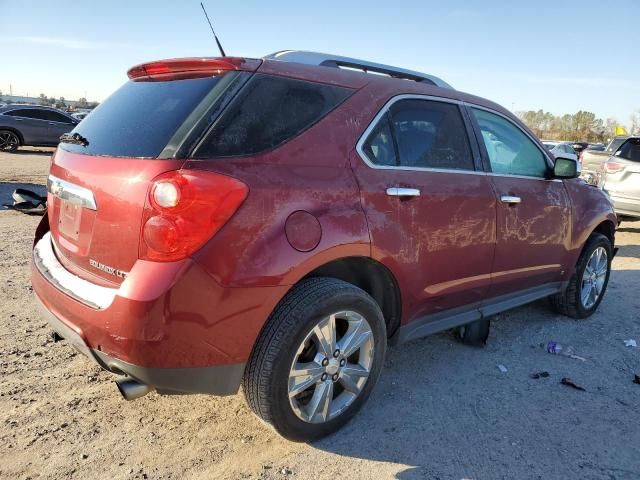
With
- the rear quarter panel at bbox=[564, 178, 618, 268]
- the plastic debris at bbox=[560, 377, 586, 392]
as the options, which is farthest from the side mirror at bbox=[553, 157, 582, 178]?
the plastic debris at bbox=[560, 377, 586, 392]

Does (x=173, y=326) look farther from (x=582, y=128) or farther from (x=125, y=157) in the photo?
(x=582, y=128)

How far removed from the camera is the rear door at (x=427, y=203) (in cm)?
278

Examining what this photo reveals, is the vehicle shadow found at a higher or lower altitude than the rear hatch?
lower

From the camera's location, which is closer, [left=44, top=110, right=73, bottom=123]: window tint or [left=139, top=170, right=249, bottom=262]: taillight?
[left=139, top=170, right=249, bottom=262]: taillight

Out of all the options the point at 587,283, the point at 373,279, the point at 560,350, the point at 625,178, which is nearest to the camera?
the point at 373,279

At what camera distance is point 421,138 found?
3156 mm

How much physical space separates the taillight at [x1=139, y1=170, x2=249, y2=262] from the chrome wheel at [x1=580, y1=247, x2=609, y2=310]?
381cm

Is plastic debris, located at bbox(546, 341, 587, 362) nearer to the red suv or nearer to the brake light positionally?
the red suv

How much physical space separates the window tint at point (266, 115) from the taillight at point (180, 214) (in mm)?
156

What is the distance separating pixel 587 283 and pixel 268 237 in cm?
372

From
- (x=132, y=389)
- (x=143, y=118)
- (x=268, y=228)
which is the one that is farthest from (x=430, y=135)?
(x=132, y=389)

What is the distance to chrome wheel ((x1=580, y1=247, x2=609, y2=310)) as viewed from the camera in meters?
4.75

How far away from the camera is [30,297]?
14.2 feet

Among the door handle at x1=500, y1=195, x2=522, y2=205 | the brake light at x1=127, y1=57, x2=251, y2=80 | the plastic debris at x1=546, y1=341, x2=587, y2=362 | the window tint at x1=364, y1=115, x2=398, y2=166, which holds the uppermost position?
the brake light at x1=127, y1=57, x2=251, y2=80
